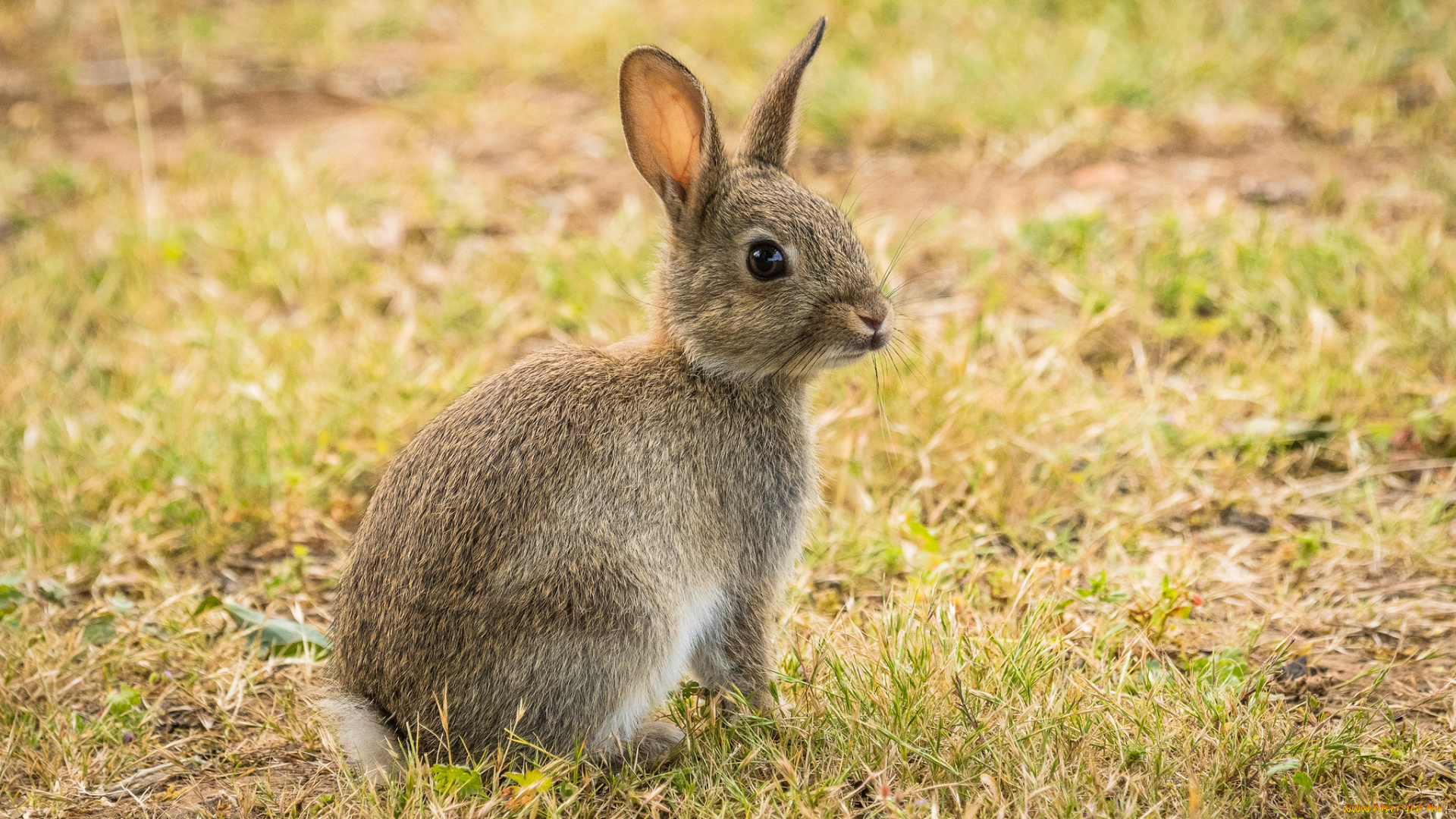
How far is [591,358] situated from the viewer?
3.25 m

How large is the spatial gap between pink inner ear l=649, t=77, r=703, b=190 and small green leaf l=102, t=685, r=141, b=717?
6.54ft

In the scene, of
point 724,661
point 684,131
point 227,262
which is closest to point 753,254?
point 684,131

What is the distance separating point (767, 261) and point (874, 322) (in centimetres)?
32

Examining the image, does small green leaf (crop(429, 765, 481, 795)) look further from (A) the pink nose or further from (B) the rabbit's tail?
(A) the pink nose

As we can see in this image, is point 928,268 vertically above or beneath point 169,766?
above

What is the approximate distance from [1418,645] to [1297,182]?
122 inches

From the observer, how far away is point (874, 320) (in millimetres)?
3219

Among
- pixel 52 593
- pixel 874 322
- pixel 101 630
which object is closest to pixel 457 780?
pixel 101 630

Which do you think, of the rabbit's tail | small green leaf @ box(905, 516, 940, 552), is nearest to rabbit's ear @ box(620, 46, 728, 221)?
small green leaf @ box(905, 516, 940, 552)

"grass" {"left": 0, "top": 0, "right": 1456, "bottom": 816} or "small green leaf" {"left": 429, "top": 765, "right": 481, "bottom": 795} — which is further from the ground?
"grass" {"left": 0, "top": 0, "right": 1456, "bottom": 816}

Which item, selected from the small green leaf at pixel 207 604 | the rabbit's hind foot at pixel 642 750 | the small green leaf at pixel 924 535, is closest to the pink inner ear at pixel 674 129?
the small green leaf at pixel 924 535

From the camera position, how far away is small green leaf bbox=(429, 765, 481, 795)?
112 inches

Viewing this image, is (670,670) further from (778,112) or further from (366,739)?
(778,112)

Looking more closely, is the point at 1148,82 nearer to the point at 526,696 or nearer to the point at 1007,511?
the point at 1007,511
